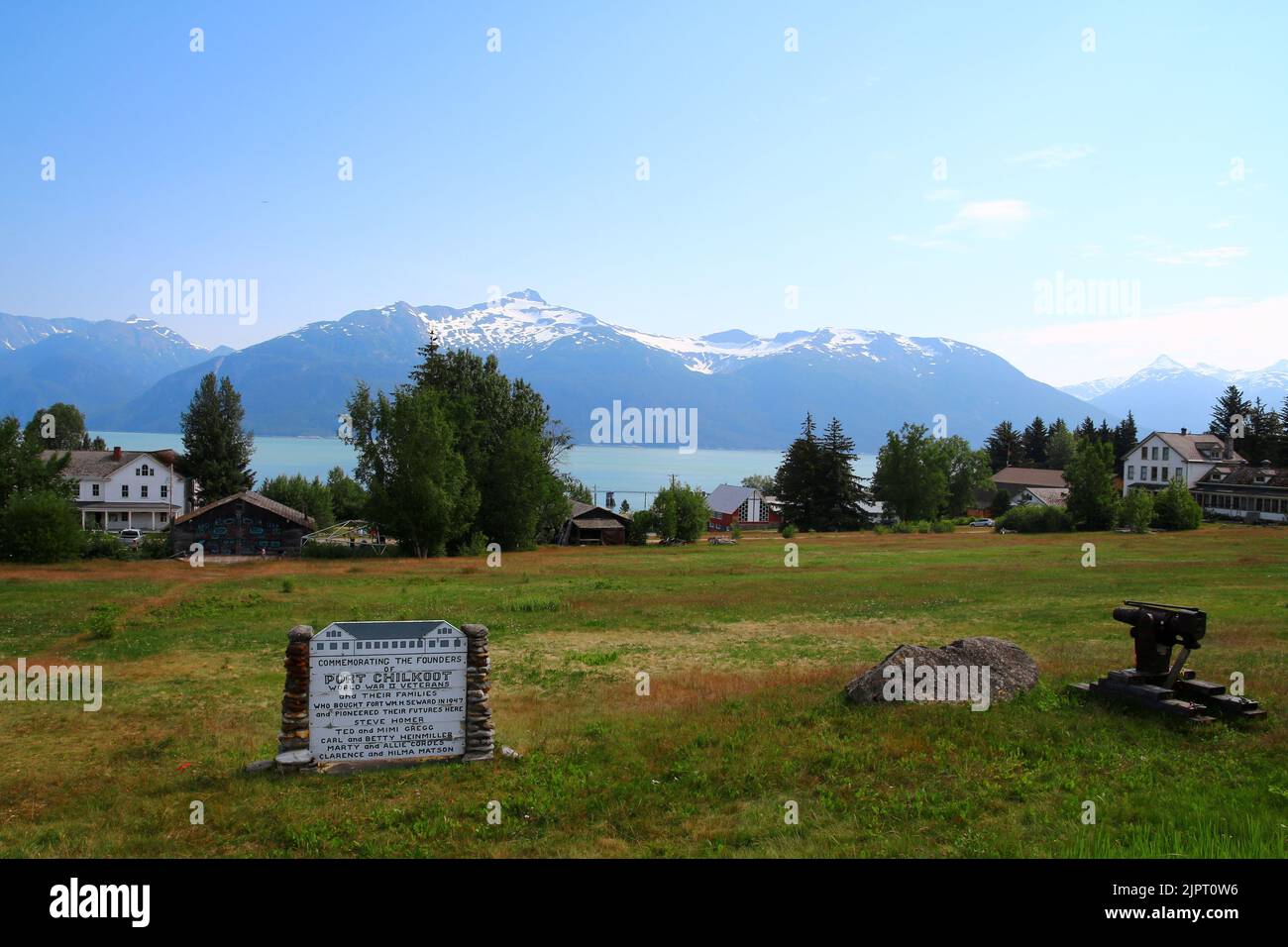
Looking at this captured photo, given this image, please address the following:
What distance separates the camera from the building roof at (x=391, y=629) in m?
13.4

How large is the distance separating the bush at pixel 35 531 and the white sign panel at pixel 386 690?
56.4 meters

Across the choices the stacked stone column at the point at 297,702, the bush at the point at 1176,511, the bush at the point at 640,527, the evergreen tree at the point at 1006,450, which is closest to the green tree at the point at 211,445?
the bush at the point at 640,527

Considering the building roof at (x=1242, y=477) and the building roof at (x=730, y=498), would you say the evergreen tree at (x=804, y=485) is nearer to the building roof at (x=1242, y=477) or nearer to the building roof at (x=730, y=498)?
the building roof at (x=730, y=498)

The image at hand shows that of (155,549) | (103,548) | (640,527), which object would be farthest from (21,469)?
(640,527)

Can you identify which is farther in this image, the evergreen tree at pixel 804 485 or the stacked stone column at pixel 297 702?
the evergreen tree at pixel 804 485

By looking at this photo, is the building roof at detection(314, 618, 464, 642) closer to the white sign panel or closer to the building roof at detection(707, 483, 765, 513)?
the white sign panel

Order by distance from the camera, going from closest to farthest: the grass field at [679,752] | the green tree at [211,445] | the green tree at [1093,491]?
the grass field at [679,752] < the green tree at [1093,491] < the green tree at [211,445]

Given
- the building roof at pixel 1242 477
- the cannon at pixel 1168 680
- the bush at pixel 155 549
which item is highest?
the building roof at pixel 1242 477

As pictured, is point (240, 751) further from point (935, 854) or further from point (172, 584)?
point (172, 584)

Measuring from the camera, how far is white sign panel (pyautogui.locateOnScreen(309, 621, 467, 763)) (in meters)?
13.3

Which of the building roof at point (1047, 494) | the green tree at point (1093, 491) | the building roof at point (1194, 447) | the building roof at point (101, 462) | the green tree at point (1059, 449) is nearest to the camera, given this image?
the green tree at point (1093, 491)

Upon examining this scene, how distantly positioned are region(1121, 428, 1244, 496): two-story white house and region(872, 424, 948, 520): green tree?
29.4 meters

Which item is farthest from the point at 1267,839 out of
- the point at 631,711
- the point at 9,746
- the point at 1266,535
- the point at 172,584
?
the point at 1266,535

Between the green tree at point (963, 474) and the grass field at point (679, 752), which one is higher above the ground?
the green tree at point (963, 474)
